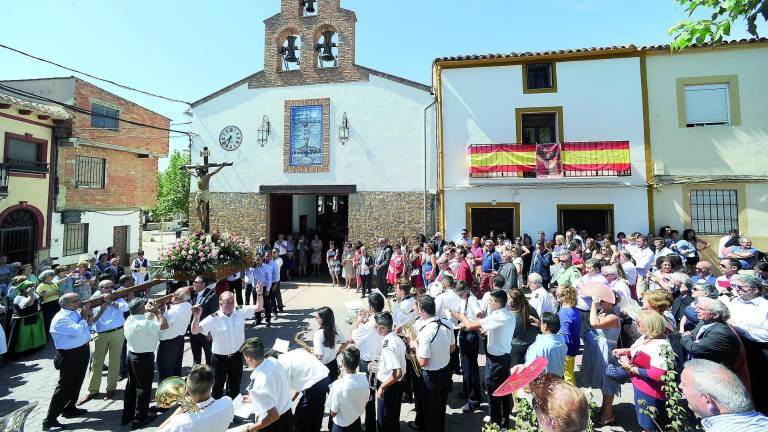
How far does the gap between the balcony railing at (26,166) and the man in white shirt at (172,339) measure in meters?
12.3

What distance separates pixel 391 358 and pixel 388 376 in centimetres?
20

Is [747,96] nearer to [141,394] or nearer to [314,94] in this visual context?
[314,94]

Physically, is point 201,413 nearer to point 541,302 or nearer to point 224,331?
point 224,331

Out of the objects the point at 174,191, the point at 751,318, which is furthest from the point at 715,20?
the point at 174,191

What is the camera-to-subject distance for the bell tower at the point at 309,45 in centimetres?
1376

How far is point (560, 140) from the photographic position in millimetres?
12852

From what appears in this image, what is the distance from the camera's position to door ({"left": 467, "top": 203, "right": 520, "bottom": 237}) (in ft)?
42.9

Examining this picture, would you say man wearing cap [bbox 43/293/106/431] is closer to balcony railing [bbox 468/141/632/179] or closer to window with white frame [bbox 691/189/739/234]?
balcony railing [bbox 468/141/632/179]

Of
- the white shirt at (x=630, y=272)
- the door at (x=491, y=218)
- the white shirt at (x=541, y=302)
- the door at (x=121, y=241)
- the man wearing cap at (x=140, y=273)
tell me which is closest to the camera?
the white shirt at (x=541, y=302)

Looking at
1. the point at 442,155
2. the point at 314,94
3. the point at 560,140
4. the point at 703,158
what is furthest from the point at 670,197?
the point at 314,94

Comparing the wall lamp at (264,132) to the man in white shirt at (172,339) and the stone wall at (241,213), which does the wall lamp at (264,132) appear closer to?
the stone wall at (241,213)

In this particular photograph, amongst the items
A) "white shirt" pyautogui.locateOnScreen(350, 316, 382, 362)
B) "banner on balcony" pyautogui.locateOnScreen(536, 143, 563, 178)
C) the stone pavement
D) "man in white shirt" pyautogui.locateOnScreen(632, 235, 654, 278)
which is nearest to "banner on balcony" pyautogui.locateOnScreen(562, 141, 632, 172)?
"banner on balcony" pyautogui.locateOnScreen(536, 143, 563, 178)

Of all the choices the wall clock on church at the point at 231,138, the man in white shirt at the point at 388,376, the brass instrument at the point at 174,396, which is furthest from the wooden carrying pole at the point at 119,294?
the wall clock on church at the point at 231,138

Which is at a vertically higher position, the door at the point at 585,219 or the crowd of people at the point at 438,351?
the door at the point at 585,219
